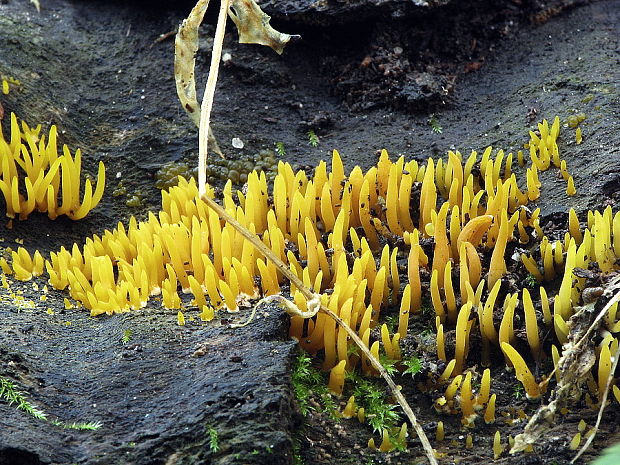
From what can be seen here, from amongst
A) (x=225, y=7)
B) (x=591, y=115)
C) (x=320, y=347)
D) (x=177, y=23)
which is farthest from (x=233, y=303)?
(x=177, y=23)

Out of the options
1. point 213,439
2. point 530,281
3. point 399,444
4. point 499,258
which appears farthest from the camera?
point 530,281

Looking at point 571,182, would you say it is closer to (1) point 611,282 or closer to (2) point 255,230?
(1) point 611,282

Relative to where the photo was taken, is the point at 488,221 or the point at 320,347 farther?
the point at 488,221

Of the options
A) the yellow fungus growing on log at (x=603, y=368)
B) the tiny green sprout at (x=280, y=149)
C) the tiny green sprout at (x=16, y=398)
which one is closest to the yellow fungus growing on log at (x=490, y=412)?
the yellow fungus growing on log at (x=603, y=368)

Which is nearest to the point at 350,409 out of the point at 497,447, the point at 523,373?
the point at 497,447

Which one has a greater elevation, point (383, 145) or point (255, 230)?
point (383, 145)

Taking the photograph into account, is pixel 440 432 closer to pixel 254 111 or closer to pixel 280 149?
pixel 280 149
